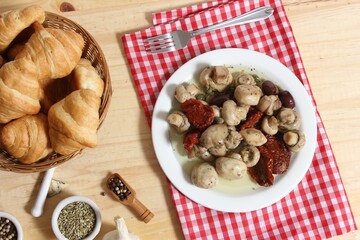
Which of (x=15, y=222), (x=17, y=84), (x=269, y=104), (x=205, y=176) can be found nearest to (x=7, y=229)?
(x=15, y=222)

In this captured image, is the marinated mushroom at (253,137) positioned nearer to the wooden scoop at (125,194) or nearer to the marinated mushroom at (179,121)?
the marinated mushroom at (179,121)

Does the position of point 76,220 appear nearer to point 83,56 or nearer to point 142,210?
point 142,210

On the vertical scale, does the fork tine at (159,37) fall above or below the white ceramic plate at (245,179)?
above

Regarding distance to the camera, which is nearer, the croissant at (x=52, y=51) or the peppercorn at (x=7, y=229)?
the croissant at (x=52, y=51)

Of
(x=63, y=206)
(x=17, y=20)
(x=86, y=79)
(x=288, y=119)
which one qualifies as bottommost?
(x=63, y=206)

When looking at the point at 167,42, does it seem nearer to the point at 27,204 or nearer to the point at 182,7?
the point at 182,7

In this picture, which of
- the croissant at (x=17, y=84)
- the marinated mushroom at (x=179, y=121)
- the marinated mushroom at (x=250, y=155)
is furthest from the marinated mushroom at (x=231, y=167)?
the croissant at (x=17, y=84)

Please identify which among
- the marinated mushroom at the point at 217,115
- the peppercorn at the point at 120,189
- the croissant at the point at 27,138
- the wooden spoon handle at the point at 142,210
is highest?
the croissant at the point at 27,138
